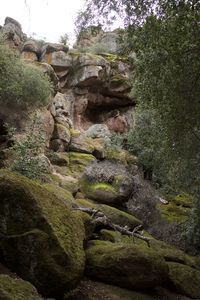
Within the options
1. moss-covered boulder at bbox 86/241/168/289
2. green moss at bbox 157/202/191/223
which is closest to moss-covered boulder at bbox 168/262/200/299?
moss-covered boulder at bbox 86/241/168/289

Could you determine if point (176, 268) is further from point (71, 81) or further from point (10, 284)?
point (71, 81)

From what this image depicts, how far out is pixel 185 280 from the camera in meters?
9.94

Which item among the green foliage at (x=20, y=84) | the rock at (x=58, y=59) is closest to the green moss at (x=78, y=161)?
the green foliage at (x=20, y=84)

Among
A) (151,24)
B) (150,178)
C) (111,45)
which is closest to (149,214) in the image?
(150,178)

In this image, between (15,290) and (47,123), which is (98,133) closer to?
(47,123)

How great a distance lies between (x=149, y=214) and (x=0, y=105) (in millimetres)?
8425

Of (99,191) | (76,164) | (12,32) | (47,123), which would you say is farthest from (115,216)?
(12,32)

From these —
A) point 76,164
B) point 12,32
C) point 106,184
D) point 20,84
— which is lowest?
point 106,184

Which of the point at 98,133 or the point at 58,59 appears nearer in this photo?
the point at 98,133

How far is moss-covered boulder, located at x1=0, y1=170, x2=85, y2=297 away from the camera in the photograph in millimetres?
7016

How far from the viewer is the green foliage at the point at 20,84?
1720 centimetres

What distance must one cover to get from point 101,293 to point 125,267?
848 mm

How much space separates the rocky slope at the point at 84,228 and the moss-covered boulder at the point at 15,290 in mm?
13

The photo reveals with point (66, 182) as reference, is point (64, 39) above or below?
above
